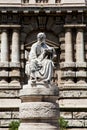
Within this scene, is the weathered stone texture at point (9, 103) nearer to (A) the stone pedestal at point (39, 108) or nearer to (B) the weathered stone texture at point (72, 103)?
(B) the weathered stone texture at point (72, 103)

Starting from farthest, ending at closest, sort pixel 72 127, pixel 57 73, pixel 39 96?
pixel 57 73, pixel 72 127, pixel 39 96

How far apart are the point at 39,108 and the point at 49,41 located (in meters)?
12.1

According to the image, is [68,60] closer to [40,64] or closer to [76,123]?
[76,123]

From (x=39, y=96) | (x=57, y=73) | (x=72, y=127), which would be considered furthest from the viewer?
(x=57, y=73)

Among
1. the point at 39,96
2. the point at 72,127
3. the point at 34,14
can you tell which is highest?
the point at 34,14

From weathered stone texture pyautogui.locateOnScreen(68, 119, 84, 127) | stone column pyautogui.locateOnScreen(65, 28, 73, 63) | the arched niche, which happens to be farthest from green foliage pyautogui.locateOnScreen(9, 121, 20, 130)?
stone column pyautogui.locateOnScreen(65, 28, 73, 63)

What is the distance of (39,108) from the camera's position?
1473 centimetres

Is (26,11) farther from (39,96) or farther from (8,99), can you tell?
(39,96)

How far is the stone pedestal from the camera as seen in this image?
14695 millimetres

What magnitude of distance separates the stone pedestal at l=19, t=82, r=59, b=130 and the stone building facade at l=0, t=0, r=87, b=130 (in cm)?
1004

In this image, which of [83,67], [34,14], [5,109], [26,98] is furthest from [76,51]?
[26,98]

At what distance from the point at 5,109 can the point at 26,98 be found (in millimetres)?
9910

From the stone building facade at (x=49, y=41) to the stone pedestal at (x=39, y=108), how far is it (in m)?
10.0

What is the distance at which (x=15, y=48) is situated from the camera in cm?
2620
